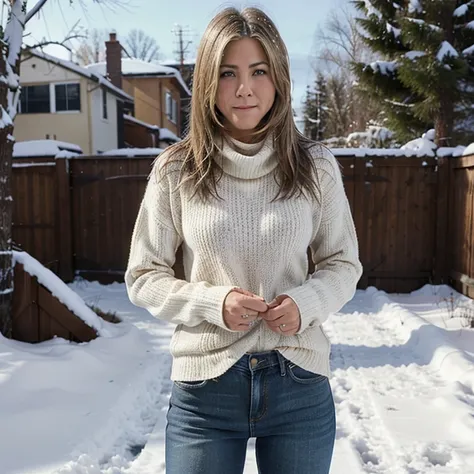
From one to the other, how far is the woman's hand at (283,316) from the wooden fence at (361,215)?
19.9 feet

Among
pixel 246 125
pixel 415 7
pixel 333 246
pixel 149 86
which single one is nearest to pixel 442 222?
pixel 415 7

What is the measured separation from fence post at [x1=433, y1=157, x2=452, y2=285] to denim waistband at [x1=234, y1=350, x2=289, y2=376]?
6856mm

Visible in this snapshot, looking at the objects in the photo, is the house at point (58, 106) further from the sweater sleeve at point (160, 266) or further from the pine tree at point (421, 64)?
the sweater sleeve at point (160, 266)

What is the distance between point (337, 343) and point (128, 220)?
420 centimetres

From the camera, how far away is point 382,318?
634cm

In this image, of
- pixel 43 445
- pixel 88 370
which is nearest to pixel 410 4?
pixel 88 370

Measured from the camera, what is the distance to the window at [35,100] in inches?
766

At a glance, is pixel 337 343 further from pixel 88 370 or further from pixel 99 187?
pixel 99 187

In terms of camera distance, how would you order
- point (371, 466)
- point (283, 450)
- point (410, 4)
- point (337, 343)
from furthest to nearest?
1. point (410, 4)
2. point (337, 343)
3. point (371, 466)
4. point (283, 450)

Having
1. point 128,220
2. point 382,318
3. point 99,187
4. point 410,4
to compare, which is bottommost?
point 382,318

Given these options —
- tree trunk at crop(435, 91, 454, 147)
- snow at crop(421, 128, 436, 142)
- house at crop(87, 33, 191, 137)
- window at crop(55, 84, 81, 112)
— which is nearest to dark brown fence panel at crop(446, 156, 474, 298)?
snow at crop(421, 128, 436, 142)

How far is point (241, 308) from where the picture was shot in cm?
130

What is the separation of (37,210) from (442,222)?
603 cm

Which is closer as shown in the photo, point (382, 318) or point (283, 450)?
point (283, 450)
